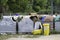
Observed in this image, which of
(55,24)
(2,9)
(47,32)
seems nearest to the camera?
(47,32)

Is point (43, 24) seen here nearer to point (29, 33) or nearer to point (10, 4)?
point (29, 33)

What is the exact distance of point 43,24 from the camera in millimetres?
17797

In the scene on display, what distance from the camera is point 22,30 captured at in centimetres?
1844

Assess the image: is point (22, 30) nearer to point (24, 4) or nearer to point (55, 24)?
point (55, 24)

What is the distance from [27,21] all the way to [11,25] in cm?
129

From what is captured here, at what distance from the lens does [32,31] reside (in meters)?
18.1

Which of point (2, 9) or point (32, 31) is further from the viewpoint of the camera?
point (2, 9)

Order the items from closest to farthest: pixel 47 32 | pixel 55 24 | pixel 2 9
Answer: pixel 47 32, pixel 55 24, pixel 2 9

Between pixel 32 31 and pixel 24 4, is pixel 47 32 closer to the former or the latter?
pixel 32 31

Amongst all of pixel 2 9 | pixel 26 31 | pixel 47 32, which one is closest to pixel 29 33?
pixel 26 31

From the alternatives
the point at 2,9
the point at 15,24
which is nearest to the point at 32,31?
the point at 15,24

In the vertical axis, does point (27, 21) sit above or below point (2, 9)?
above

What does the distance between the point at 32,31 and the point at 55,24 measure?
197cm

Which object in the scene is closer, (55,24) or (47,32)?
(47,32)
